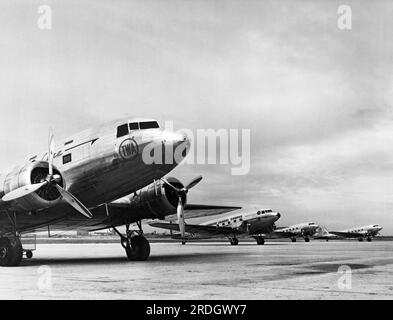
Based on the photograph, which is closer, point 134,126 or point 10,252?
point 134,126

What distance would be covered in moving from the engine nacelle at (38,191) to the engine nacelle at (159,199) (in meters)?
4.47

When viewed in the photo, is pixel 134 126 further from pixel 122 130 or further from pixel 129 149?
pixel 129 149

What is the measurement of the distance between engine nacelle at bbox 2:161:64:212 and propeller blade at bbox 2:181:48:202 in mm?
218

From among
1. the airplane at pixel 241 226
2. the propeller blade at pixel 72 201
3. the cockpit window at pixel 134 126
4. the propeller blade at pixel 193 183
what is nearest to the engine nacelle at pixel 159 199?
the propeller blade at pixel 193 183

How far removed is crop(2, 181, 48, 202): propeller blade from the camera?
51.8 feet

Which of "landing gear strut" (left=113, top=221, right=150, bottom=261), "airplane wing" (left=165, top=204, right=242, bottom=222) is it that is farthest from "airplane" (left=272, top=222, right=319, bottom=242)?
"landing gear strut" (left=113, top=221, right=150, bottom=261)

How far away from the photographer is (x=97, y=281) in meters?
11.8

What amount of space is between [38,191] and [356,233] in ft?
237

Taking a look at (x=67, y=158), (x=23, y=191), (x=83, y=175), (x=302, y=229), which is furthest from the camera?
(x=302, y=229)

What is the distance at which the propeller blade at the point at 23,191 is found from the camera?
15789 mm

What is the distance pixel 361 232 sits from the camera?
3120 inches

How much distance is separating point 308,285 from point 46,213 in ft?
36.2

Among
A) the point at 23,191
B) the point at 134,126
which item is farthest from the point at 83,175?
the point at 134,126
